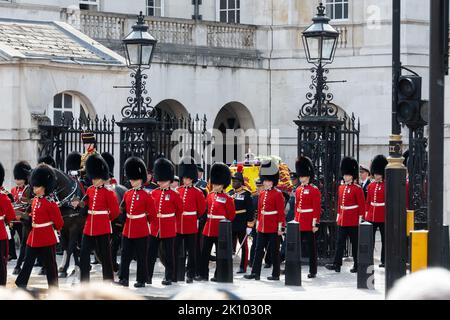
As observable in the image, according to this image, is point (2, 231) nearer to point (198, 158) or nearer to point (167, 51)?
point (198, 158)

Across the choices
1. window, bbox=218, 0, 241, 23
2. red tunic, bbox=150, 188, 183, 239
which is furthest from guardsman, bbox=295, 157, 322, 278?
window, bbox=218, 0, 241, 23

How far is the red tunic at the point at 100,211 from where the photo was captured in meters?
14.0

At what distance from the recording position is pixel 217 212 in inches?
612

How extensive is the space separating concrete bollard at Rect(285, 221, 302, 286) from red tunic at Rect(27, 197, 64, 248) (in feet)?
8.83

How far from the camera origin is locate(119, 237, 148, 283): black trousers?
47.3ft

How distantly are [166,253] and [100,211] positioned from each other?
4.24ft

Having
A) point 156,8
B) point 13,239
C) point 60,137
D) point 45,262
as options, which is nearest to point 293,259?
point 45,262

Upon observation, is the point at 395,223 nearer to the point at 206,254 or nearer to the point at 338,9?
the point at 206,254

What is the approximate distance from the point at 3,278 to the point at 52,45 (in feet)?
26.7

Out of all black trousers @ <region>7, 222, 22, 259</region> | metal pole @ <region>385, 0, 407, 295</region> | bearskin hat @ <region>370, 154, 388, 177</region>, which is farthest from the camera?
black trousers @ <region>7, 222, 22, 259</region>

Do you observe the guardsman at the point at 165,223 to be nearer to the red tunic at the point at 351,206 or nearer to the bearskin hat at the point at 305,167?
the bearskin hat at the point at 305,167

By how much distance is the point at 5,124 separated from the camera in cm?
1911

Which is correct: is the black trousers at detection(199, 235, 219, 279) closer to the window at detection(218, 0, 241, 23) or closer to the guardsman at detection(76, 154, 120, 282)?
the guardsman at detection(76, 154, 120, 282)
